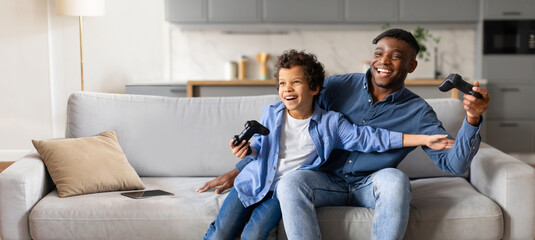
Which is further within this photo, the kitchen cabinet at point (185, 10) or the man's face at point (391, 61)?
the kitchen cabinet at point (185, 10)

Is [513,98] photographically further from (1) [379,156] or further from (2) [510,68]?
(1) [379,156]

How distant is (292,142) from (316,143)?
11 cm

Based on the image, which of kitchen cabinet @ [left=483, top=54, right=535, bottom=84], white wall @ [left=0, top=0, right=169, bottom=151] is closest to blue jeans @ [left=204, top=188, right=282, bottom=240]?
white wall @ [left=0, top=0, right=169, bottom=151]

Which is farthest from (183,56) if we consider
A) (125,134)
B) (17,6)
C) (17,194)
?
(17,194)

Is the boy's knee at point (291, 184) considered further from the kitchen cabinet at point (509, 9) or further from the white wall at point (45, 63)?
the kitchen cabinet at point (509, 9)

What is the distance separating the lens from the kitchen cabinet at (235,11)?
5.65 meters

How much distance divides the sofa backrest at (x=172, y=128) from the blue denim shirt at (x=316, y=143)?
0.56 metres

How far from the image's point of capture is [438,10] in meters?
5.59

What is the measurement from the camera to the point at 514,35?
557 centimetres

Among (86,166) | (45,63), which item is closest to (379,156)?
(86,166)

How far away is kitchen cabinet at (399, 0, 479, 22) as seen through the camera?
5566mm

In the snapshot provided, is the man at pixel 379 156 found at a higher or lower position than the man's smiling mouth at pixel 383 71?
lower

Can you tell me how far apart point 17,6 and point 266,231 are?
4032 mm

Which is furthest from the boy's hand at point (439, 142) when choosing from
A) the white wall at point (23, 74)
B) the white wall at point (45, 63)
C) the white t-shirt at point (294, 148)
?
the white wall at point (23, 74)
